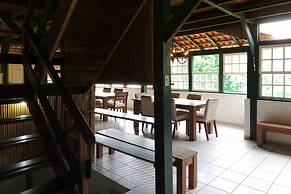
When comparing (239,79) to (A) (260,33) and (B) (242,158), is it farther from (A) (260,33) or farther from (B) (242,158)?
(B) (242,158)

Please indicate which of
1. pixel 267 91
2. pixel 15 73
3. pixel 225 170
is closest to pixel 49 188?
pixel 225 170

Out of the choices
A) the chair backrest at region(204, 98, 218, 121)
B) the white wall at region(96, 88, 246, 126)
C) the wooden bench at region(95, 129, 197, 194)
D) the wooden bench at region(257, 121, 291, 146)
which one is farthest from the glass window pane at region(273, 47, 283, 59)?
the wooden bench at region(95, 129, 197, 194)

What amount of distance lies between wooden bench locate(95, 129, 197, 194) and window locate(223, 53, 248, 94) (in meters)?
4.20

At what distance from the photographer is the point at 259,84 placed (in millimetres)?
4980

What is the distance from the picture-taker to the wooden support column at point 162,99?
2.29m

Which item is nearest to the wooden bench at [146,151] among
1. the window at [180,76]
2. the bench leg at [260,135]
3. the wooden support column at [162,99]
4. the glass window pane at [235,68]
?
the wooden support column at [162,99]

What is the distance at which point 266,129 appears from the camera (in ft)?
15.4

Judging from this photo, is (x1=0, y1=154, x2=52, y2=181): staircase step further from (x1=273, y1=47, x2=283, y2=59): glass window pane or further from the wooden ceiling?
(x1=273, y1=47, x2=283, y2=59): glass window pane

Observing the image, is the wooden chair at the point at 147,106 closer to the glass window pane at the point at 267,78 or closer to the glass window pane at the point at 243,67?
the glass window pane at the point at 267,78

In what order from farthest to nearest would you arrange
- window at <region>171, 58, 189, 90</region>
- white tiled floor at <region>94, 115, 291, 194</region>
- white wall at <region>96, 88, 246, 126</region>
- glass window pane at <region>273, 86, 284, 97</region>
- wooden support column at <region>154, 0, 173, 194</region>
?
window at <region>171, 58, 189, 90</region> < white wall at <region>96, 88, 246, 126</region> < glass window pane at <region>273, 86, 284, 97</region> < white tiled floor at <region>94, 115, 291, 194</region> < wooden support column at <region>154, 0, 173, 194</region>

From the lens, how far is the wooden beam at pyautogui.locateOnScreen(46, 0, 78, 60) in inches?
84.3

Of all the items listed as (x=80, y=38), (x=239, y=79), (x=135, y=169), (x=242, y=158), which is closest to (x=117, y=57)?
(x=80, y=38)

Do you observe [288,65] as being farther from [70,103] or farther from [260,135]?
[70,103]

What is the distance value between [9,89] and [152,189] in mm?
1923
